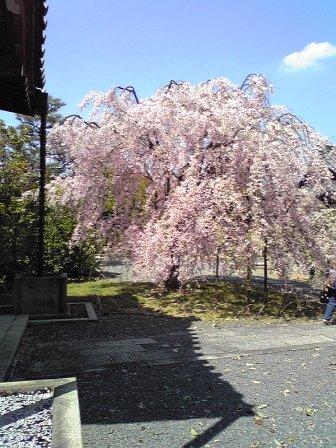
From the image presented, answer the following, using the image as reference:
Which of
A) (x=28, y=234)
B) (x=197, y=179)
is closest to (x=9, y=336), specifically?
(x=28, y=234)

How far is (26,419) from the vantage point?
2.86 m

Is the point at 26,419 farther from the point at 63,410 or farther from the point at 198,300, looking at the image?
the point at 198,300

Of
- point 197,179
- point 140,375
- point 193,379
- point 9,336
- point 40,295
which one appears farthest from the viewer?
point 197,179

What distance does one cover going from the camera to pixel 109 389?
5023 mm

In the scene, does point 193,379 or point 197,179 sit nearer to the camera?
point 193,379

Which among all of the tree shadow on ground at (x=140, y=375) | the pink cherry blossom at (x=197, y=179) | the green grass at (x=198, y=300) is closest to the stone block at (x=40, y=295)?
the tree shadow on ground at (x=140, y=375)

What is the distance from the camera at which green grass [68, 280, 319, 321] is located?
10.2 metres

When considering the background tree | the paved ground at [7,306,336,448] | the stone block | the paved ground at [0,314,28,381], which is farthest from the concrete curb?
the background tree

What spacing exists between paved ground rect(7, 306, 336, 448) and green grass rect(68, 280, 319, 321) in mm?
1359

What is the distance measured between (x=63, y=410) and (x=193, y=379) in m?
2.90

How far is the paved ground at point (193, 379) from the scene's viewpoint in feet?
13.0

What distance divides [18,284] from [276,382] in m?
5.83

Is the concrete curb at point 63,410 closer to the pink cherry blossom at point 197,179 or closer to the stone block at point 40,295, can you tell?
the stone block at point 40,295

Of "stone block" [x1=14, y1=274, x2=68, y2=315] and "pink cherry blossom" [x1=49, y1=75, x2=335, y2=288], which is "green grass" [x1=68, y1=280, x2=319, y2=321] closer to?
"pink cherry blossom" [x1=49, y1=75, x2=335, y2=288]
